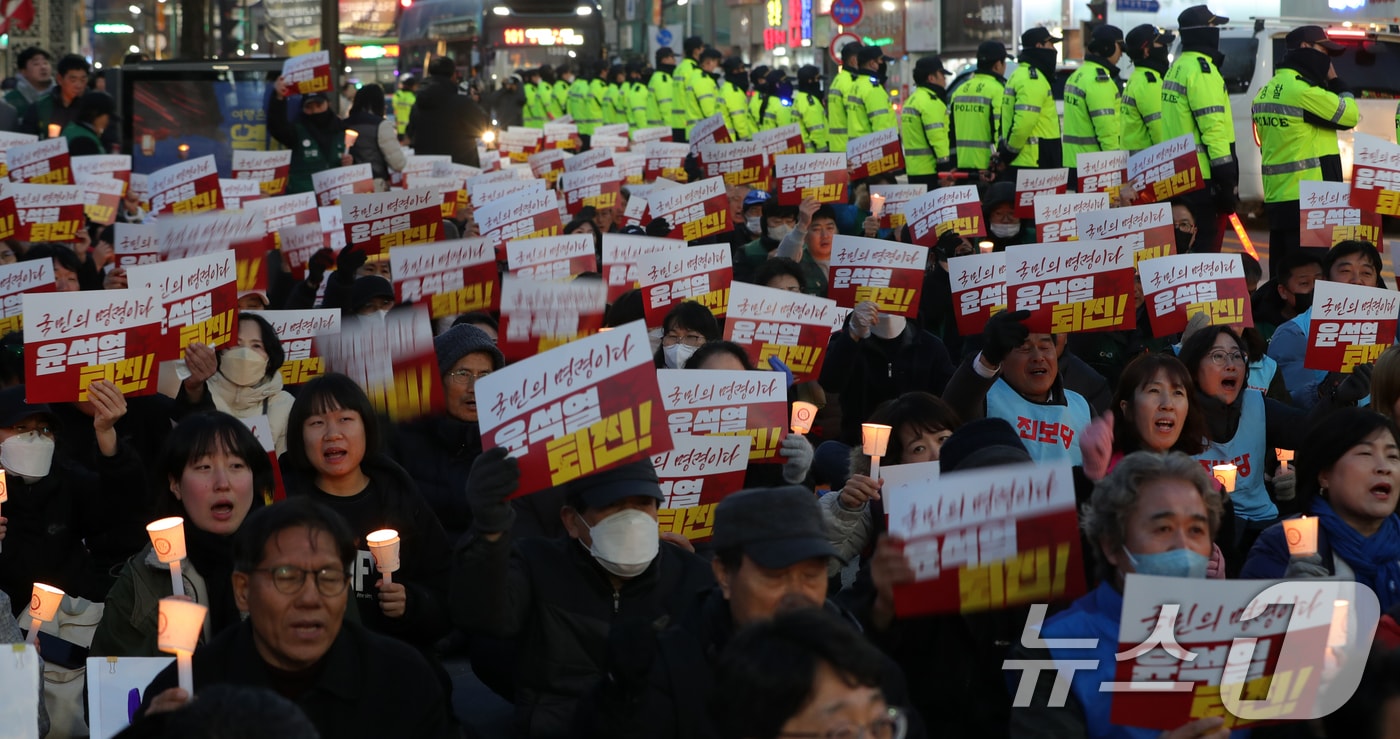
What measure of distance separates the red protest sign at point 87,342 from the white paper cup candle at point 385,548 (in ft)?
6.44

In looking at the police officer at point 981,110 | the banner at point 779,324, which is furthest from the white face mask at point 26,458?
the police officer at point 981,110

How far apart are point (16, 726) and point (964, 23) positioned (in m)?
29.5

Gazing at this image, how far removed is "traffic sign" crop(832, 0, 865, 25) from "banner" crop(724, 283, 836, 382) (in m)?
18.3

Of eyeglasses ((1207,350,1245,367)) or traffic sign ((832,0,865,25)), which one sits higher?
traffic sign ((832,0,865,25))

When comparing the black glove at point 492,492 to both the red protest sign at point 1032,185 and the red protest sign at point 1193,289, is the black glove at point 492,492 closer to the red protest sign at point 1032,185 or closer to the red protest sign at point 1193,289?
the red protest sign at point 1193,289

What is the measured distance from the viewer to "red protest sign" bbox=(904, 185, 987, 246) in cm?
1151

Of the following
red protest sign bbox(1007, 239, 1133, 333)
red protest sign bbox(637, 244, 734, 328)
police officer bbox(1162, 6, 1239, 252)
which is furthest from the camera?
police officer bbox(1162, 6, 1239, 252)

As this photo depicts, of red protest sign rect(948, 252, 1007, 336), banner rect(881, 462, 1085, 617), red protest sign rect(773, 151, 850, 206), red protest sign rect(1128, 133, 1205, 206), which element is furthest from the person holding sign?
red protest sign rect(773, 151, 850, 206)

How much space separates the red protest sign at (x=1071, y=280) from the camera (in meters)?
7.81

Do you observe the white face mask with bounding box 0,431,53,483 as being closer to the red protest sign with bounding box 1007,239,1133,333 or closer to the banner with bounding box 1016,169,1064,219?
the red protest sign with bounding box 1007,239,1133,333

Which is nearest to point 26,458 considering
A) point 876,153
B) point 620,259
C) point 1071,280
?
point 1071,280

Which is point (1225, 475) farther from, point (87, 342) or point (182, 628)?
point (87, 342)

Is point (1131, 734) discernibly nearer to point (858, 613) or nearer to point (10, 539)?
point (858, 613)

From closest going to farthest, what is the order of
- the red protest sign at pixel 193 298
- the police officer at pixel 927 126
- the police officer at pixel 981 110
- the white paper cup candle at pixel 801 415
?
the white paper cup candle at pixel 801 415
the red protest sign at pixel 193 298
the police officer at pixel 981 110
the police officer at pixel 927 126
